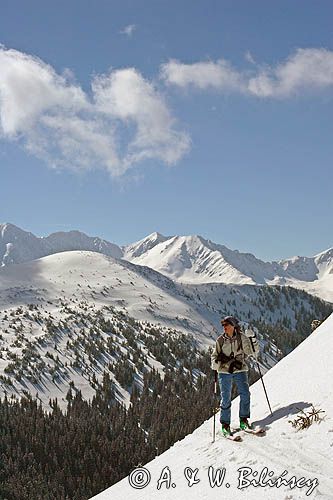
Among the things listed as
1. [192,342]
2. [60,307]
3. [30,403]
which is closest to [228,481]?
[30,403]

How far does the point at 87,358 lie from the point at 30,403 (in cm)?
814

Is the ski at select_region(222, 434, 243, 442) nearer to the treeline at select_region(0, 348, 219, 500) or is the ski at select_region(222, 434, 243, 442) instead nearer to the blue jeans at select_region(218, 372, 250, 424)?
the blue jeans at select_region(218, 372, 250, 424)

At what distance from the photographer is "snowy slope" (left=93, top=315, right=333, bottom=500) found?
16.2 feet

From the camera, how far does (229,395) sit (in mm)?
7312

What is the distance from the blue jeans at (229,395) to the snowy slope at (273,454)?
12.8 inches

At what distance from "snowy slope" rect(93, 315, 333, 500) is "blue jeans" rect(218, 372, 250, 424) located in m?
0.33

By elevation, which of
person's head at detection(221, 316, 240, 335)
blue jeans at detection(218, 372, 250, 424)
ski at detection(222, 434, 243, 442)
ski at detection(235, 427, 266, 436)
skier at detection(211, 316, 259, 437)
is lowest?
ski at detection(222, 434, 243, 442)

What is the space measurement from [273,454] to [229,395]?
180cm

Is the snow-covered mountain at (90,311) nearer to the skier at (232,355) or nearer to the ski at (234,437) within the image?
the skier at (232,355)

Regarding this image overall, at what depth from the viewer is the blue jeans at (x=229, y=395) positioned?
712 cm

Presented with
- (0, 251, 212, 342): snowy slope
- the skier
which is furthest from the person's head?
(0, 251, 212, 342): snowy slope

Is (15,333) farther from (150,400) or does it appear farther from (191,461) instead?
(191,461)

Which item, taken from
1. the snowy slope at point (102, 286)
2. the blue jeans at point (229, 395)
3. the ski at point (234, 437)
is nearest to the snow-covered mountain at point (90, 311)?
the snowy slope at point (102, 286)

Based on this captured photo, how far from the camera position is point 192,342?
3784 cm
